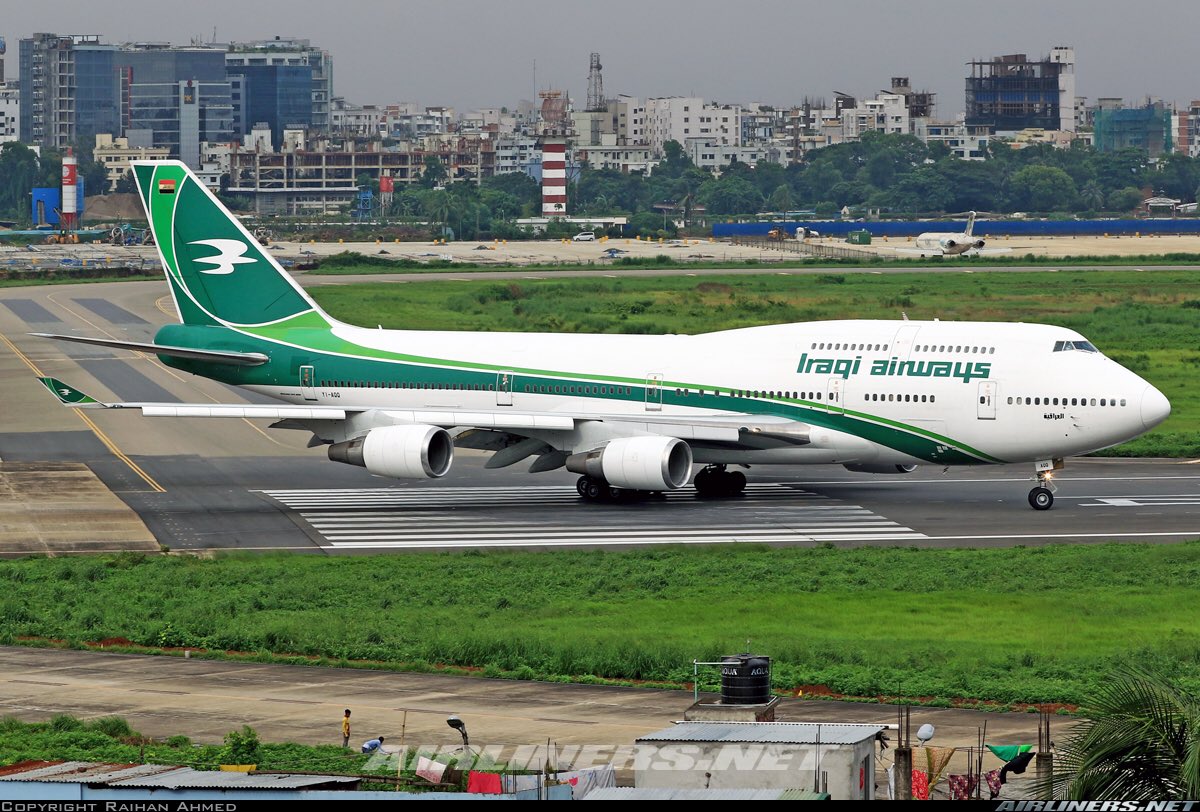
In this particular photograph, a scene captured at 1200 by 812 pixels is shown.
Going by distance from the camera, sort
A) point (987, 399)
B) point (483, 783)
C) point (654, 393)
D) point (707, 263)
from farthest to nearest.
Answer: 1. point (707, 263)
2. point (654, 393)
3. point (987, 399)
4. point (483, 783)

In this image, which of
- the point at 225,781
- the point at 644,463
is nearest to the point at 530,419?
the point at 644,463

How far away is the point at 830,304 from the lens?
12475cm

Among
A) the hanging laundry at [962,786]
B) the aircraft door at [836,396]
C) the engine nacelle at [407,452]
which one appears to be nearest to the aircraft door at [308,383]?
the engine nacelle at [407,452]

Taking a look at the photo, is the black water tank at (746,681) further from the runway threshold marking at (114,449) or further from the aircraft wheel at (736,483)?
the runway threshold marking at (114,449)

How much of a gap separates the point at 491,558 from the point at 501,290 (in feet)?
309

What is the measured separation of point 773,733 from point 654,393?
32.7m

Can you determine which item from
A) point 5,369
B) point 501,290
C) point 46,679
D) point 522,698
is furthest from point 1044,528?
point 501,290

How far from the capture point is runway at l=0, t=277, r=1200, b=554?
1969 inches

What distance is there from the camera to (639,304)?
403 ft

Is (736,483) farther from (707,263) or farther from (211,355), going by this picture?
(707,263)

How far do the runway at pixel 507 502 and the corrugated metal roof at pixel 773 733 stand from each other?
82.6 ft

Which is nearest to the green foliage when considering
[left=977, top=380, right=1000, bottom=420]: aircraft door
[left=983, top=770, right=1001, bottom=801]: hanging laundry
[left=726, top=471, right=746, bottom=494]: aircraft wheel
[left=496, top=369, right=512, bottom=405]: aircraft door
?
[left=983, top=770, right=1001, bottom=801]: hanging laundry

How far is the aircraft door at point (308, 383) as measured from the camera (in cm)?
5850

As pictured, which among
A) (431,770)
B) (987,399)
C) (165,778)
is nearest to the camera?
(165,778)
